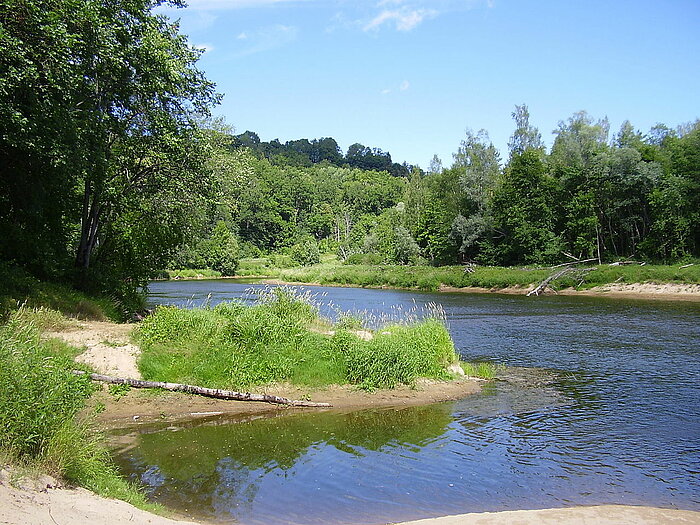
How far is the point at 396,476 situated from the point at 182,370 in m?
6.84

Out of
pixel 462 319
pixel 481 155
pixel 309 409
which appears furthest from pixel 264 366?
pixel 481 155

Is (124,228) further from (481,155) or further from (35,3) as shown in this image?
(481,155)

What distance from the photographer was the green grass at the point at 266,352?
14.9 meters

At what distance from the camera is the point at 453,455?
37.8 ft

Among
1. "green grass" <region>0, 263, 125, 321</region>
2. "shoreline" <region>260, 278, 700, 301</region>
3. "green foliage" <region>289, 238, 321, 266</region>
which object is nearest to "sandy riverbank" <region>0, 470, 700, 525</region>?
"green grass" <region>0, 263, 125, 321</region>

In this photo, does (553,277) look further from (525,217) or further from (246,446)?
(246,446)

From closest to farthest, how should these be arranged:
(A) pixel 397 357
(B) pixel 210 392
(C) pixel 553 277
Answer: (B) pixel 210 392, (A) pixel 397 357, (C) pixel 553 277

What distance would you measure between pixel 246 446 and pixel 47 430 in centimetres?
480

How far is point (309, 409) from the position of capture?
47.3 ft

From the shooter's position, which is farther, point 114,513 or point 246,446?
point 246,446

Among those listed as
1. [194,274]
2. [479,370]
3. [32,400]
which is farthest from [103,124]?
[194,274]

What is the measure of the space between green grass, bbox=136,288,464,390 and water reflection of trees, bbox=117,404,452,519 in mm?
1776

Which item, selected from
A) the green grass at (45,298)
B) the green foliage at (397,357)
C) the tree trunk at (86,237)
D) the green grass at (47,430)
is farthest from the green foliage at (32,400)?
the tree trunk at (86,237)

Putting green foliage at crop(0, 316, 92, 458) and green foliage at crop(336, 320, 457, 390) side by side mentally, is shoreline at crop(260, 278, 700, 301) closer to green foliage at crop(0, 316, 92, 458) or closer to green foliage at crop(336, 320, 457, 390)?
green foliage at crop(336, 320, 457, 390)
